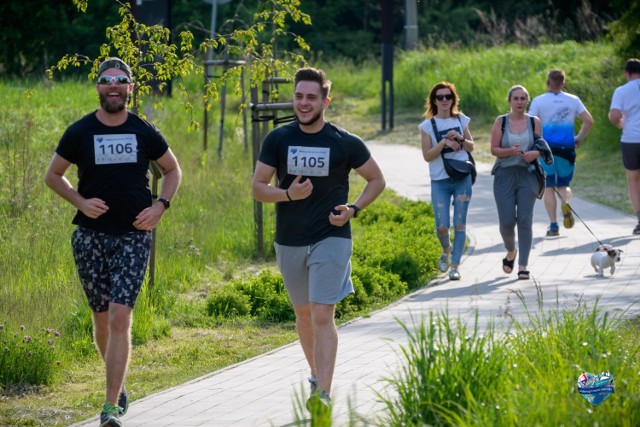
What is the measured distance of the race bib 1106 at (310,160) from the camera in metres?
7.10

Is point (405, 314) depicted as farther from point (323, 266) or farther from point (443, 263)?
point (323, 266)

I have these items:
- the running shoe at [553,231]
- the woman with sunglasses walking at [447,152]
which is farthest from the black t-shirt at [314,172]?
the running shoe at [553,231]

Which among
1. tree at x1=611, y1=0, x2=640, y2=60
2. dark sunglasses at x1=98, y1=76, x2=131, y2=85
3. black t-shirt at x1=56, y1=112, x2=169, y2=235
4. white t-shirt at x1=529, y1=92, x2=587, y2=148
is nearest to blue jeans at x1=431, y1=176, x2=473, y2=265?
white t-shirt at x1=529, y1=92, x2=587, y2=148

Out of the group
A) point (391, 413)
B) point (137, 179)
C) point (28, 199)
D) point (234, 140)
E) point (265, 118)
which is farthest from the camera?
point (234, 140)

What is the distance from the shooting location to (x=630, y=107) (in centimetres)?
1484

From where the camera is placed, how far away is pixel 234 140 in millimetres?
23156

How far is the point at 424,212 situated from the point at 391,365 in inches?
302

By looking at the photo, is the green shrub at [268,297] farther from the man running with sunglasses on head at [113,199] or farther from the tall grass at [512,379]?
the tall grass at [512,379]

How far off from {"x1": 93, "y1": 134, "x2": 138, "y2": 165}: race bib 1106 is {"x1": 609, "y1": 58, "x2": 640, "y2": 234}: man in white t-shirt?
28.7 ft

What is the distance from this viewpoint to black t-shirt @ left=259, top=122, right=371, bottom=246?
7117 mm

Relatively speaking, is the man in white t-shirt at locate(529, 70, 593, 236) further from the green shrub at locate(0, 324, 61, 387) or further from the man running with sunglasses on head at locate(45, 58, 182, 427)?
the man running with sunglasses on head at locate(45, 58, 182, 427)

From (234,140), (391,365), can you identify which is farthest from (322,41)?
(391,365)

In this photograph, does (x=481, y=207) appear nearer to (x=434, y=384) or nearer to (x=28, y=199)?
(x=28, y=199)

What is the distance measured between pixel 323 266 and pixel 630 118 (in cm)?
856
